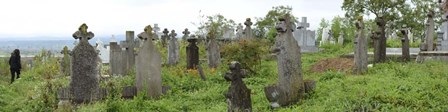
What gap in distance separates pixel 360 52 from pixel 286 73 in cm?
518

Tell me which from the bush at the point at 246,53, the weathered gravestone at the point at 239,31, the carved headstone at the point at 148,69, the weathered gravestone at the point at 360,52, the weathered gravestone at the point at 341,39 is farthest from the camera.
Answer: the weathered gravestone at the point at 341,39

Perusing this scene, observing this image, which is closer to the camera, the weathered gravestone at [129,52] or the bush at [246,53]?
the bush at [246,53]

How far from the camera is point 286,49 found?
11062mm

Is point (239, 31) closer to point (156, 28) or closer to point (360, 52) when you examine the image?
point (156, 28)

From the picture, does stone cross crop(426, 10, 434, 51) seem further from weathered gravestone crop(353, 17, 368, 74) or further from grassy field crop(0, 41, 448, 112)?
weathered gravestone crop(353, 17, 368, 74)

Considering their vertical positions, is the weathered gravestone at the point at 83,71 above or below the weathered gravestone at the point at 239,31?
below

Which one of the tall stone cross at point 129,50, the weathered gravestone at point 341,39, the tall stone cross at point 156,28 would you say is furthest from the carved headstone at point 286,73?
the tall stone cross at point 156,28

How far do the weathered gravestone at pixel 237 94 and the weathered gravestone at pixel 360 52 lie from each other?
624 centimetres

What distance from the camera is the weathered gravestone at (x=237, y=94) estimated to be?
31.2 feet

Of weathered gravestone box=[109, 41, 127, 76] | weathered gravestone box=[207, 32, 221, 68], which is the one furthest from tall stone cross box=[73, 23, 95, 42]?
weathered gravestone box=[207, 32, 221, 68]

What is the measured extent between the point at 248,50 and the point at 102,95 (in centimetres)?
581

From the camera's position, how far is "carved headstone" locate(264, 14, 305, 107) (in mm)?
10742

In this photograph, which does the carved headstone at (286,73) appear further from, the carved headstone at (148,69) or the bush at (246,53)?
the bush at (246,53)

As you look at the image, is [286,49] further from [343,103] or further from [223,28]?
[223,28]
